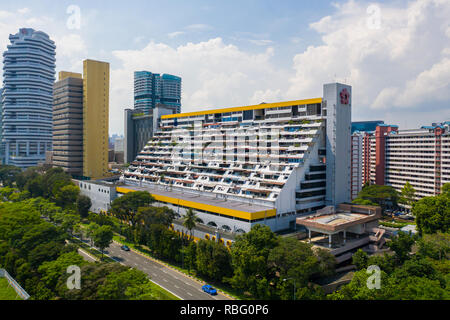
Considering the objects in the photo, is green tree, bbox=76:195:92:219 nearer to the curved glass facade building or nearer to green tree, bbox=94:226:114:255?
green tree, bbox=94:226:114:255

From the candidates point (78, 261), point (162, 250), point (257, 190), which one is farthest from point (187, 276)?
point (257, 190)

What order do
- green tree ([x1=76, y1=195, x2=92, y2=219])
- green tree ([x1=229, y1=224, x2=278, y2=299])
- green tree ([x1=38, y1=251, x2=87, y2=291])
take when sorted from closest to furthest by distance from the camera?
1. green tree ([x1=38, y1=251, x2=87, y2=291])
2. green tree ([x1=229, y1=224, x2=278, y2=299])
3. green tree ([x1=76, y1=195, x2=92, y2=219])

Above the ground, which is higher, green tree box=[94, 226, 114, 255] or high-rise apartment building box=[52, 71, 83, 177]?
high-rise apartment building box=[52, 71, 83, 177]

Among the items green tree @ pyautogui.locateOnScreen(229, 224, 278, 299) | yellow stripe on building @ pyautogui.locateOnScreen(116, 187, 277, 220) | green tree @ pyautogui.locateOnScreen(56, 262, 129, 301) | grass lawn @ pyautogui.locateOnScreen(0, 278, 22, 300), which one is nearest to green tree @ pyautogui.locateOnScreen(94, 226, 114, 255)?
grass lawn @ pyautogui.locateOnScreen(0, 278, 22, 300)

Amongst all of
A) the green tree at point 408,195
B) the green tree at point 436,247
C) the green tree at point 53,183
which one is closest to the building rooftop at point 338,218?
the green tree at point 436,247

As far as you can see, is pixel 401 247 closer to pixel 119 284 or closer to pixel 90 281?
pixel 119 284
